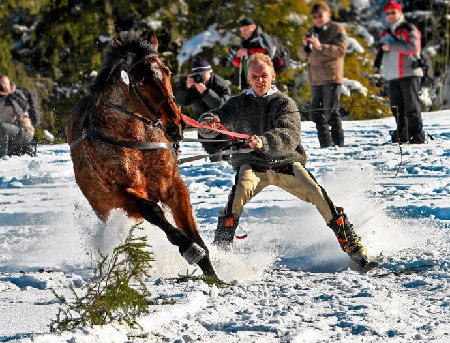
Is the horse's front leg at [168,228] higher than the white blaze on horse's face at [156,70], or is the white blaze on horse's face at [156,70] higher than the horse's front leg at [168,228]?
the white blaze on horse's face at [156,70]

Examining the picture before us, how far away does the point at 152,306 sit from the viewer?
3811 mm

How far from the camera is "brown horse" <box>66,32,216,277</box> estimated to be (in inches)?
190

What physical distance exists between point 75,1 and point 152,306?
16.4 metres

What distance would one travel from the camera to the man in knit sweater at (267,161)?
5.15 meters

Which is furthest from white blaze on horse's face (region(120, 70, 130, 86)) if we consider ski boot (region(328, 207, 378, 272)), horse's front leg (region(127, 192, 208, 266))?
ski boot (region(328, 207, 378, 272))

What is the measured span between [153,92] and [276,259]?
1632 mm

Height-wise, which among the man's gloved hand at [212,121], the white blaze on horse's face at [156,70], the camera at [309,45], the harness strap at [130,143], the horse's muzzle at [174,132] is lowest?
the harness strap at [130,143]

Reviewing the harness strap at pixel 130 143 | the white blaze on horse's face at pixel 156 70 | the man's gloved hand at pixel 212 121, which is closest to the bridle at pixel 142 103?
the white blaze on horse's face at pixel 156 70

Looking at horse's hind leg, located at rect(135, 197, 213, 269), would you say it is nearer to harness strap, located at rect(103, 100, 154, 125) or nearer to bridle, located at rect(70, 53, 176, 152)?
bridle, located at rect(70, 53, 176, 152)

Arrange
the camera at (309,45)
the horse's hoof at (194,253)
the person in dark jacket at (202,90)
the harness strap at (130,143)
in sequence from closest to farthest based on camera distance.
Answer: the horse's hoof at (194,253) < the harness strap at (130,143) < the camera at (309,45) < the person in dark jacket at (202,90)

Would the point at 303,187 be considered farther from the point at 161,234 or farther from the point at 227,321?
the point at 227,321

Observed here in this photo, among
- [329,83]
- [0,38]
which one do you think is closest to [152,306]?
[329,83]

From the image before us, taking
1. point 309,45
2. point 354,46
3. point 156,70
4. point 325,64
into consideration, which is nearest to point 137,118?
point 156,70

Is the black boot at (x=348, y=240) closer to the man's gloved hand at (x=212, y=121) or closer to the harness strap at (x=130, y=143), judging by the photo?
the man's gloved hand at (x=212, y=121)
